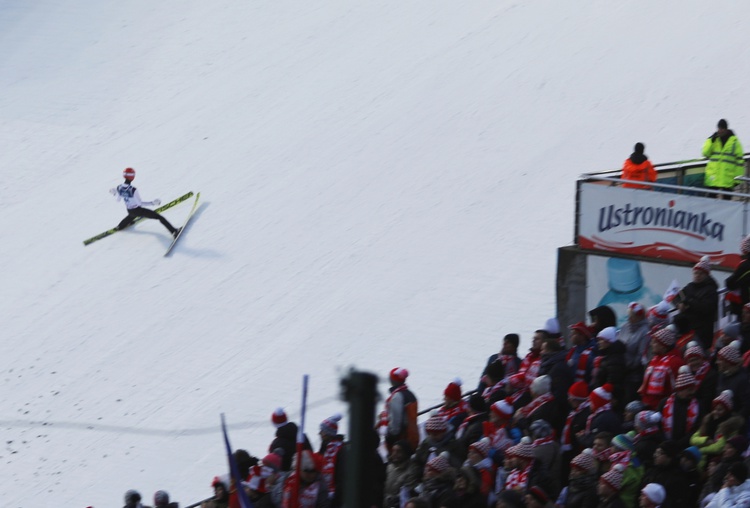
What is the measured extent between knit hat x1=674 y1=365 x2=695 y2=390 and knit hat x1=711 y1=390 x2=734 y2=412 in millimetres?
315

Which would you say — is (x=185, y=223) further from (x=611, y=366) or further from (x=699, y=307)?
(x=611, y=366)

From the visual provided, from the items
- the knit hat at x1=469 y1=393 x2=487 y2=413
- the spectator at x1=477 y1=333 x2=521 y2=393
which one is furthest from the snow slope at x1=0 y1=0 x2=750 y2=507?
the knit hat at x1=469 y1=393 x2=487 y2=413

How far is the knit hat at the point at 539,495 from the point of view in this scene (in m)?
7.56

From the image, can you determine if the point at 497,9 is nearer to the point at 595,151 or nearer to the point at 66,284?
the point at 595,151

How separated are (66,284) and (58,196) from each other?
9.31 feet

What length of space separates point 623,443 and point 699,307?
1.89 meters

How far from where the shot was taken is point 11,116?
22.4 metres

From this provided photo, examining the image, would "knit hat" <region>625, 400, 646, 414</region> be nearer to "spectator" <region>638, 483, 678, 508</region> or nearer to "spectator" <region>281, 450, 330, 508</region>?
"spectator" <region>638, 483, 678, 508</region>

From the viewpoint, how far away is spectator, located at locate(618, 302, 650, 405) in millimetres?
9086

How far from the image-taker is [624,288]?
11781 millimetres

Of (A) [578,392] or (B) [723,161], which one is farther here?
(B) [723,161]

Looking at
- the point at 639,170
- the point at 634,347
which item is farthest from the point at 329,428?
the point at 639,170

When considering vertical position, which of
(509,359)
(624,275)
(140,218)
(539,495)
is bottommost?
(539,495)

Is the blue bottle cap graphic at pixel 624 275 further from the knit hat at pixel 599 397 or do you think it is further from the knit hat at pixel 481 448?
the knit hat at pixel 481 448
